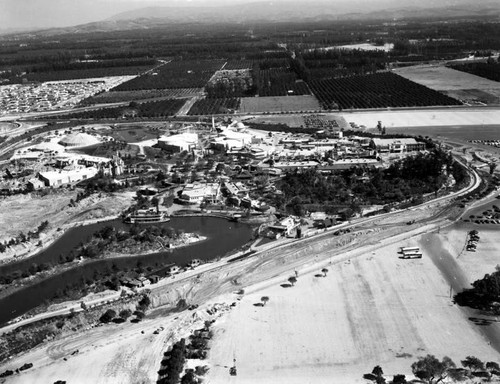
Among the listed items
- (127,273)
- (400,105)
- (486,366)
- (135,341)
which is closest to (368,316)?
(486,366)

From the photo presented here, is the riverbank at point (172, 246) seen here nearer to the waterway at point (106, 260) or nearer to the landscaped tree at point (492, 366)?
the waterway at point (106, 260)

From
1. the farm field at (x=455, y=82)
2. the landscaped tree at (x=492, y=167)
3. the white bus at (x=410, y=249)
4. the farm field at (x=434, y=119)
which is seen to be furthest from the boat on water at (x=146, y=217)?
the farm field at (x=455, y=82)

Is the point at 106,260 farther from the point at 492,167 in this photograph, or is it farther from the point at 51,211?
the point at 492,167

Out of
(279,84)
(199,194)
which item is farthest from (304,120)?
(199,194)

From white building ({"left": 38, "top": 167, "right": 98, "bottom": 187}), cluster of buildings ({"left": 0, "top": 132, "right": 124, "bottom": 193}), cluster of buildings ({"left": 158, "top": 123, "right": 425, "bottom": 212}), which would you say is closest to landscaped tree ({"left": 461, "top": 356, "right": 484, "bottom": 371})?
cluster of buildings ({"left": 158, "top": 123, "right": 425, "bottom": 212})

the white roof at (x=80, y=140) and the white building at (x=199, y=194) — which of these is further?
the white roof at (x=80, y=140)

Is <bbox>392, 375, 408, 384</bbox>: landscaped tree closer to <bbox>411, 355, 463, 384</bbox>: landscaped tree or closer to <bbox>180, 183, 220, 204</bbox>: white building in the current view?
<bbox>411, 355, 463, 384</bbox>: landscaped tree
